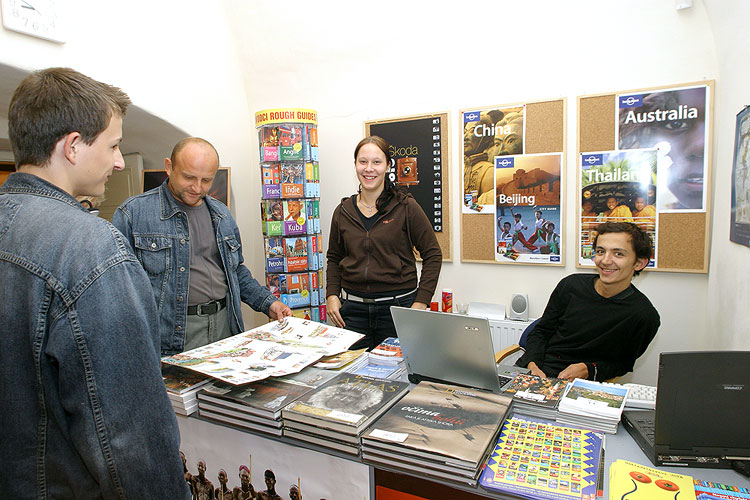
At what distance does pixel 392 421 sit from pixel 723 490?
788mm

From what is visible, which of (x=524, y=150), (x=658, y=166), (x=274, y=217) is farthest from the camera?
(x=274, y=217)

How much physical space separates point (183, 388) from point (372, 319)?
120cm

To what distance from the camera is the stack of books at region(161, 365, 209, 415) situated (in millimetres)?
1489

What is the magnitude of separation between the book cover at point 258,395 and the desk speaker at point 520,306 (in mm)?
2285

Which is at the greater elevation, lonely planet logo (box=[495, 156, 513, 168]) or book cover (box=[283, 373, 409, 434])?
lonely planet logo (box=[495, 156, 513, 168])

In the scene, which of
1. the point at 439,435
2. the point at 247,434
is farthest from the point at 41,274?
the point at 439,435

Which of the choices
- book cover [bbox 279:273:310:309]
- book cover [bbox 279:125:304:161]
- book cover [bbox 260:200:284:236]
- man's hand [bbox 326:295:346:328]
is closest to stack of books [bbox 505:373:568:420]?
man's hand [bbox 326:295:346:328]

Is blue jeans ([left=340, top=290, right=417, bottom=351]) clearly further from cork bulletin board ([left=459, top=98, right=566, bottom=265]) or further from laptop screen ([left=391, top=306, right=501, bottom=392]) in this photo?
cork bulletin board ([left=459, top=98, right=566, bottom=265])

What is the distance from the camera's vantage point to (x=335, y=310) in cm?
254

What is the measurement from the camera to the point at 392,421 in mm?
1275

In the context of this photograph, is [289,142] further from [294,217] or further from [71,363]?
[71,363]

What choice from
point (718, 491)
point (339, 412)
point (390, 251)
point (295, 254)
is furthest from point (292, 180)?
point (718, 491)

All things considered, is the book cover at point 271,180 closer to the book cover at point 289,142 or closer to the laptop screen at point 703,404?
the book cover at point 289,142

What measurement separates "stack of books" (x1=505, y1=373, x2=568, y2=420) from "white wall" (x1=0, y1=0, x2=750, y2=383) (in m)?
1.15
